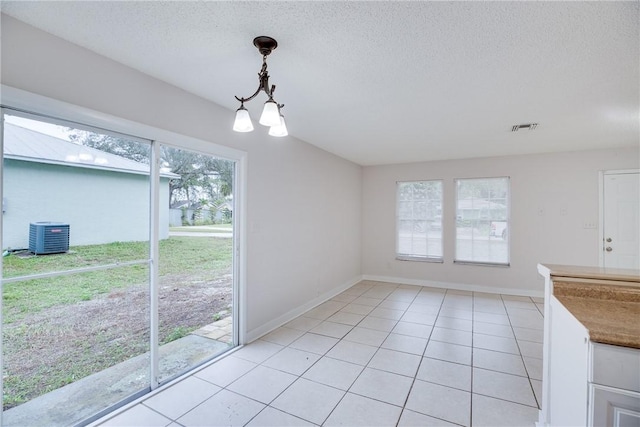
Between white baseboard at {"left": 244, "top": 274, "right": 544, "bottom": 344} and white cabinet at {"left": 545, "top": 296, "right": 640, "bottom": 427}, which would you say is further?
white baseboard at {"left": 244, "top": 274, "right": 544, "bottom": 344}

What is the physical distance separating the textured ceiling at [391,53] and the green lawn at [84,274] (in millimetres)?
1336

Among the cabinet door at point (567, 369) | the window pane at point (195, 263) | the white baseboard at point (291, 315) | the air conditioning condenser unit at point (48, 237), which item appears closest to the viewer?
the cabinet door at point (567, 369)

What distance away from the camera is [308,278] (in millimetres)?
4223

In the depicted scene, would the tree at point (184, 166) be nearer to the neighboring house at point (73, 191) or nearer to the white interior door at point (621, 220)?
the neighboring house at point (73, 191)

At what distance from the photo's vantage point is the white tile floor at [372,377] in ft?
6.54

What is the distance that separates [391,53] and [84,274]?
2.51 meters

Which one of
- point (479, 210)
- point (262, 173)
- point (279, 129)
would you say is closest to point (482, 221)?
point (479, 210)

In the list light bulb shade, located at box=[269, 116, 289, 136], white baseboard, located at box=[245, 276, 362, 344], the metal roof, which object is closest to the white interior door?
white baseboard, located at box=[245, 276, 362, 344]

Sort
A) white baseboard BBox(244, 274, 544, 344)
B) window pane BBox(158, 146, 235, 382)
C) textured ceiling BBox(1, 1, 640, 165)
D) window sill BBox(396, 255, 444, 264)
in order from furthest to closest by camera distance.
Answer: window sill BBox(396, 255, 444, 264)
white baseboard BBox(244, 274, 544, 344)
window pane BBox(158, 146, 235, 382)
textured ceiling BBox(1, 1, 640, 165)

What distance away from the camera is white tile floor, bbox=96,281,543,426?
1993 mm

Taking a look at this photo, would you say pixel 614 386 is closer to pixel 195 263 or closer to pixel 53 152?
pixel 195 263

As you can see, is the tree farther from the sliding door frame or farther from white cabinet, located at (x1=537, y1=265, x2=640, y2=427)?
white cabinet, located at (x1=537, y1=265, x2=640, y2=427)

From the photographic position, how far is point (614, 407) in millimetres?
1111

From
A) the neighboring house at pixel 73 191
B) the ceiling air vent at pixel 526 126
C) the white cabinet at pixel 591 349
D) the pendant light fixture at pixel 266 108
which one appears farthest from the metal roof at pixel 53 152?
the ceiling air vent at pixel 526 126
